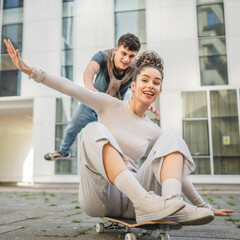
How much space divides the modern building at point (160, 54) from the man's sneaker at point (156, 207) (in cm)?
879

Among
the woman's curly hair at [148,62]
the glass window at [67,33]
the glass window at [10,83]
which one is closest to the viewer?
the woman's curly hair at [148,62]

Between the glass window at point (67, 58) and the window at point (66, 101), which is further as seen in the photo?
the glass window at point (67, 58)

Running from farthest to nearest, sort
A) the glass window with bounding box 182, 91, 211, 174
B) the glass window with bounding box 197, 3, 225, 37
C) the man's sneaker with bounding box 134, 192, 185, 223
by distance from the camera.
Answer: the glass window with bounding box 197, 3, 225, 37 → the glass window with bounding box 182, 91, 211, 174 → the man's sneaker with bounding box 134, 192, 185, 223

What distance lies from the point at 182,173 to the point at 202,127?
345 inches

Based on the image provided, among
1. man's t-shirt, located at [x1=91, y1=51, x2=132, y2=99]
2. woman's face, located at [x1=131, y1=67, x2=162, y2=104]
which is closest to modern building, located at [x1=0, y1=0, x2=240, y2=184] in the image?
man's t-shirt, located at [x1=91, y1=51, x2=132, y2=99]

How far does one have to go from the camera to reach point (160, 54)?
36.1ft

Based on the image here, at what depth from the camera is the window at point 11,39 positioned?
39.7 feet

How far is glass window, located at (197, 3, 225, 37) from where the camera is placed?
10828mm

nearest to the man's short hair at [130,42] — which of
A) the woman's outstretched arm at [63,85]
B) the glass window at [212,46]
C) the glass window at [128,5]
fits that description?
the woman's outstretched arm at [63,85]

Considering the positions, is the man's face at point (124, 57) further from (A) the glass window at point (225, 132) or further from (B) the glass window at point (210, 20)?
(B) the glass window at point (210, 20)

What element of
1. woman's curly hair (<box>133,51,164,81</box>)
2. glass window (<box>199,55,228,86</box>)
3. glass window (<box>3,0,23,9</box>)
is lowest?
woman's curly hair (<box>133,51,164,81</box>)

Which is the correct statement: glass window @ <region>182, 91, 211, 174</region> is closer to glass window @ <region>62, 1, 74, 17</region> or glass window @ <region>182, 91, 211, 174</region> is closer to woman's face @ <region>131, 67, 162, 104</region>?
glass window @ <region>62, 1, 74, 17</region>

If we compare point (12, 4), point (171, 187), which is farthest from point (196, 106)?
point (171, 187)

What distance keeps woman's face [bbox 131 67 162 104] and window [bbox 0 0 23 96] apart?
399 inches
